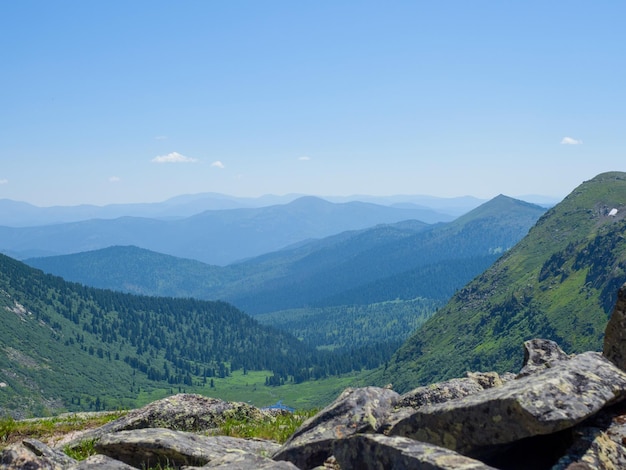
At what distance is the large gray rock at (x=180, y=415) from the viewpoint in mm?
22406

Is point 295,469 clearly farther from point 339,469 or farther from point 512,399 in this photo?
point 512,399

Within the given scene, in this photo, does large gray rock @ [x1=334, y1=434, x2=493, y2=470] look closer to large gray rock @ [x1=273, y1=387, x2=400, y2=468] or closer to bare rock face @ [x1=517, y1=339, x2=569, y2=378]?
large gray rock @ [x1=273, y1=387, x2=400, y2=468]

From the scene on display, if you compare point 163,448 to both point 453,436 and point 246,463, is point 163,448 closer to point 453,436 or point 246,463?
point 246,463

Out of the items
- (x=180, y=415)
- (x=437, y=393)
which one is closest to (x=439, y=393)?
(x=437, y=393)

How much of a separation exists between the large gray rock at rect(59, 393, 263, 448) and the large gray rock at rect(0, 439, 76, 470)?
17.4 feet

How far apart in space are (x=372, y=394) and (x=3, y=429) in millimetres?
17224

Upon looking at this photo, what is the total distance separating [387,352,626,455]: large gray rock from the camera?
40.5 ft

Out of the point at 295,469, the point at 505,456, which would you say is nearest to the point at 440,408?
the point at 505,456

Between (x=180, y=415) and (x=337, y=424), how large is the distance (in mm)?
9840

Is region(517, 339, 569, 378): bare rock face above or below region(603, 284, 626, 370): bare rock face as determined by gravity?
below

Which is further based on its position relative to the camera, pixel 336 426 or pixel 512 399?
pixel 336 426

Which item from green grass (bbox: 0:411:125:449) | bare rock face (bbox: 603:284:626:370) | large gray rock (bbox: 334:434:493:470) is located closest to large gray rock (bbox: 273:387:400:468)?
large gray rock (bbox: 334:434:493:470)

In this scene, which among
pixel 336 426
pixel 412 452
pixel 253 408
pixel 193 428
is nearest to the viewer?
pixel 412 452

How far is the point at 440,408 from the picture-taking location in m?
14.1
